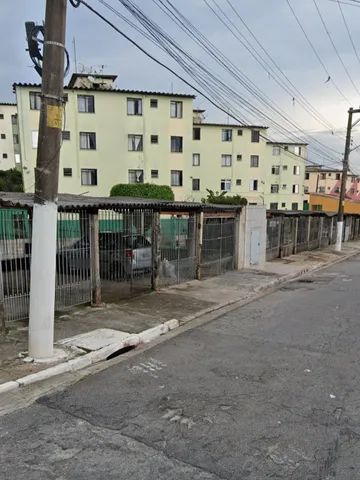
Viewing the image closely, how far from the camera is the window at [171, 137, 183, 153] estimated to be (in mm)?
38844

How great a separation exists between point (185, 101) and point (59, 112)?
114 ft

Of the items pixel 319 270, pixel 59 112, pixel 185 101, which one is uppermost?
pixel 185 101

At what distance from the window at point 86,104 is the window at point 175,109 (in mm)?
7236

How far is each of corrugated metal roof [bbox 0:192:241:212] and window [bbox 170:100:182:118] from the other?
25.3m

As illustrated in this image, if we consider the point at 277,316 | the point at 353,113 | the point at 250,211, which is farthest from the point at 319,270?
the point at 353,113

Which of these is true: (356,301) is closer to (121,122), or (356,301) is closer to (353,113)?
(353,113)

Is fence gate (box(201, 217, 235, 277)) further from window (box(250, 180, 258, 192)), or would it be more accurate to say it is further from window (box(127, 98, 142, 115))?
window (box(250, 180, 258, 192))

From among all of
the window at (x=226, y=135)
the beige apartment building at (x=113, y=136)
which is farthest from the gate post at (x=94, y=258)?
the window at (x=226, y=135)

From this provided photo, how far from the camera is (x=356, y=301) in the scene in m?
10.8

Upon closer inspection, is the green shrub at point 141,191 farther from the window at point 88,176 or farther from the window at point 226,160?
the window at point 226,160

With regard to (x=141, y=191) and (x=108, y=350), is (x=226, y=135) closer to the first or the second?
(x=141, y=191)

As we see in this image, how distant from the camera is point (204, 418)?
14.0 feet

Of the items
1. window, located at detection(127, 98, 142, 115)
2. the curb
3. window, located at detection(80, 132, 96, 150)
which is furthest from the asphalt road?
window, located at detection(127, 98, 142, 115)

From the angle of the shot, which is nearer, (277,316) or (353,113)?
(277,316)
